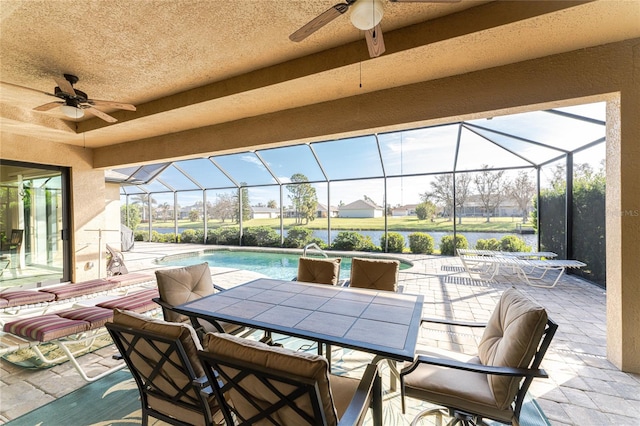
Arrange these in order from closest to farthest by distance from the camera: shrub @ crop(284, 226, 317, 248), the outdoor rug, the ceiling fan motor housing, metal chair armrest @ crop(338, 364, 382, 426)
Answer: metal chair armrest @ crop(338, 364, 382, 426), the outdoor rug, the ceiling fan motor housing, shrub @ crop(284, 226, 317, 248)

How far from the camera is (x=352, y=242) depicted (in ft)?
32.6

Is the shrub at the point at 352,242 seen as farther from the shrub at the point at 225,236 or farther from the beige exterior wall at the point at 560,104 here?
the beige exterior wall at the point at 560,104

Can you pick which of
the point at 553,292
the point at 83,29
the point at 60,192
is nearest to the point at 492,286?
the point at 553,292

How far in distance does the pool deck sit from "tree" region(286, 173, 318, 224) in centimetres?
637

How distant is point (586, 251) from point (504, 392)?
19.7 feet

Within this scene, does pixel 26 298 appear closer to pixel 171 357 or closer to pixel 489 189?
pixel 171 357

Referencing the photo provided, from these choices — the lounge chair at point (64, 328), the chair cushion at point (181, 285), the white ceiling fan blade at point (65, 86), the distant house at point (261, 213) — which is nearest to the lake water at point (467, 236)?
the distant house at point (261, 213)

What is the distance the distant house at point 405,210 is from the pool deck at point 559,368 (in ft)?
15.0

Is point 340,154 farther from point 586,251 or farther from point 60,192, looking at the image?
point 60,192

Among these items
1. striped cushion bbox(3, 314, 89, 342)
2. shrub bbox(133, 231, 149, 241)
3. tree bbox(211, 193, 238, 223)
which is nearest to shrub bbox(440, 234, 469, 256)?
tree bbox(211, 193, 238, 223)

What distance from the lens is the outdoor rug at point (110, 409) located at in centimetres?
196

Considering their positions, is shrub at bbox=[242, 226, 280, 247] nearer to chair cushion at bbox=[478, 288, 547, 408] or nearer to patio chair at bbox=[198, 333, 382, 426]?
chair cushion at bbox=[478, 288, 547, 408]

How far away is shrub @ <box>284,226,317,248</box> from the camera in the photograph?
10.9 metres

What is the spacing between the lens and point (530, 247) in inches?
299
